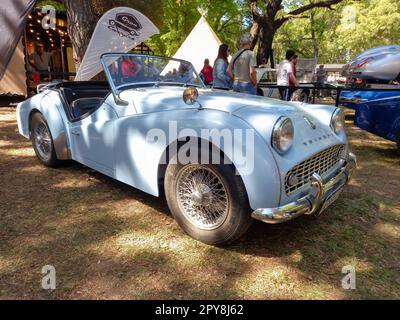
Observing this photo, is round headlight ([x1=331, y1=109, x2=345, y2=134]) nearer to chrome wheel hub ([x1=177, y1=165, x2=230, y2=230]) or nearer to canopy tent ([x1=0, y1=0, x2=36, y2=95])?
chrome wheel hub ([x1=177, y1=165, x2=230, y2=230])

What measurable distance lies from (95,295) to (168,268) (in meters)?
0.53

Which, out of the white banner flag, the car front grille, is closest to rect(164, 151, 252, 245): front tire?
the car front grille

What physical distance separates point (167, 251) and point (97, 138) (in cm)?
147

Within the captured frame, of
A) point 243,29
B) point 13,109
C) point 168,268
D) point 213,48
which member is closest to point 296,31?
point 243,29

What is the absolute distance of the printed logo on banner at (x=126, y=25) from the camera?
7.49 meters

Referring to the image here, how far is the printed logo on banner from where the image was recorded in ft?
24.6

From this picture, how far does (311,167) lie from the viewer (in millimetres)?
2582

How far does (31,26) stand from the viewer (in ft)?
40.0

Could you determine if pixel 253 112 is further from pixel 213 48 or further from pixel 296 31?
pixel 296 31

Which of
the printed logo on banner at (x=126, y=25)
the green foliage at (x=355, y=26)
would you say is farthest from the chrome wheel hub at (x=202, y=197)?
the green foliage at (x=355, y=26)

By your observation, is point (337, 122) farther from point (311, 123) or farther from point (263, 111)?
point (263, 111)

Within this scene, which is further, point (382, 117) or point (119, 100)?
point (382, 117)

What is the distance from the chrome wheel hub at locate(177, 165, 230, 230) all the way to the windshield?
55.5 inches

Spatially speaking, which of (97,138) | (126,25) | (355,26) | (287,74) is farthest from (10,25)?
(355,26)
